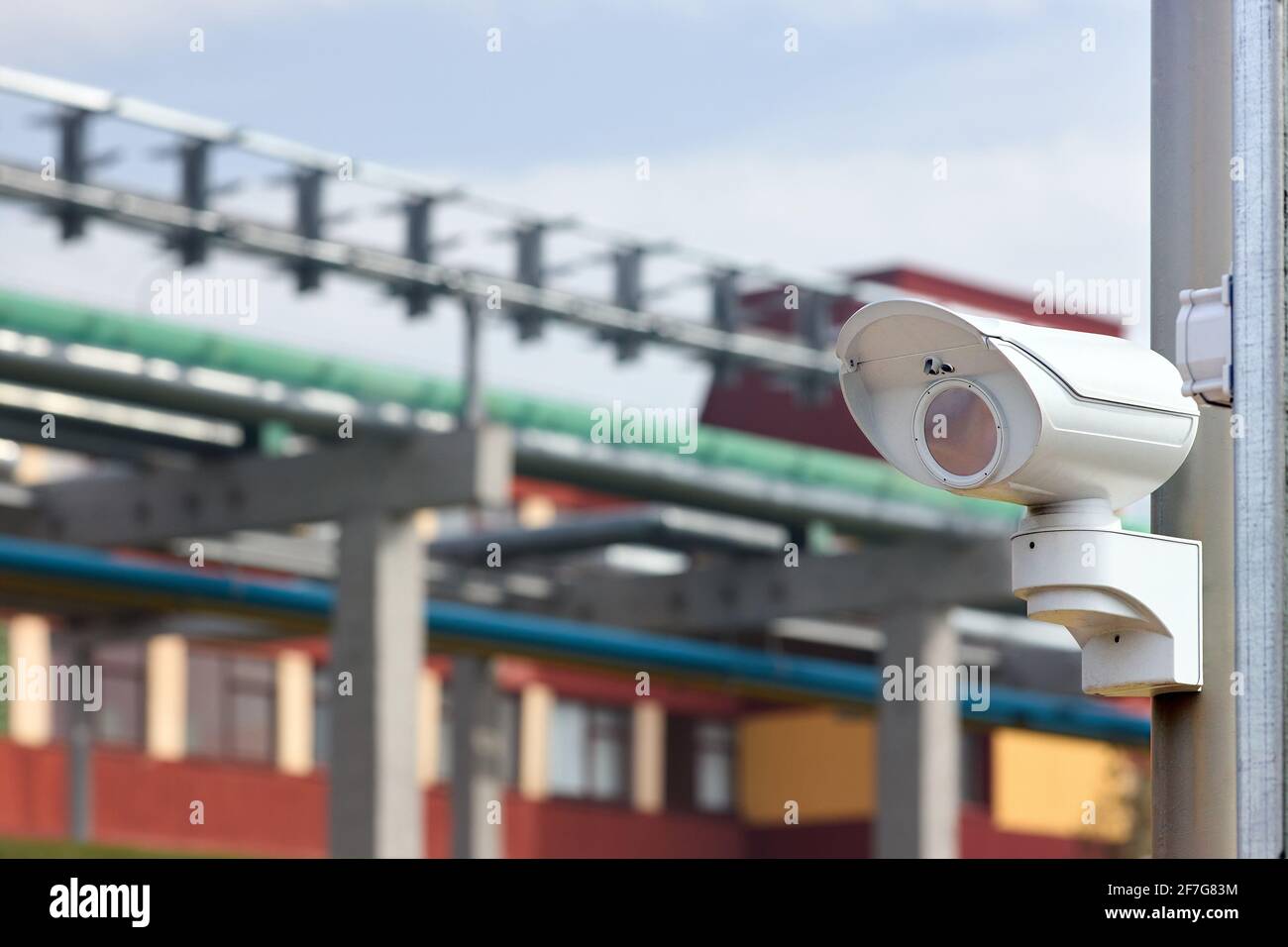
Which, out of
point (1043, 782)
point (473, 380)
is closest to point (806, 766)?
point (1043, 782)

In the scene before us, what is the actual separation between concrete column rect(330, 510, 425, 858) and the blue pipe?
1.46 metres

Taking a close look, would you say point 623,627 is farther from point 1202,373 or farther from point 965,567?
point 1202,373

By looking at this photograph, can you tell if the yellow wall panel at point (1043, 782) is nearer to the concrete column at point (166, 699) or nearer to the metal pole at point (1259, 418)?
the concrete column at point (166, 699)

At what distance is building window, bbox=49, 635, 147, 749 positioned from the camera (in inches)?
1195

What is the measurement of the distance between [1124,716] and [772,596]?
276 inches

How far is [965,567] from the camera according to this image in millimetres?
23062

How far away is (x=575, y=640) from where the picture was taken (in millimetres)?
22750

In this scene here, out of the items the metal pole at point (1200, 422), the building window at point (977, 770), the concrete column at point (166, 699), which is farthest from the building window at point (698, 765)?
the metal pole at point (1200, 422)

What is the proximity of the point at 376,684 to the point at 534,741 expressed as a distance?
17864 mm

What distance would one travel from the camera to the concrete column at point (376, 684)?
18641 mm

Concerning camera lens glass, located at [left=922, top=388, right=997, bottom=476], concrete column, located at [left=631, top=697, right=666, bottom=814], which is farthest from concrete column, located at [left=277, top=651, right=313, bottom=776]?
camera lens glass, located at [left=922, top=388, right=997, bottom=476]

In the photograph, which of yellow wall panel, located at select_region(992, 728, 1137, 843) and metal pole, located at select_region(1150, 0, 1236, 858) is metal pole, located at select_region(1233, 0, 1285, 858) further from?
yellow wall panel, located at select_region(992, 728, 1137, 843)

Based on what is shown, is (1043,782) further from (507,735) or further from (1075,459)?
(1075,459)
